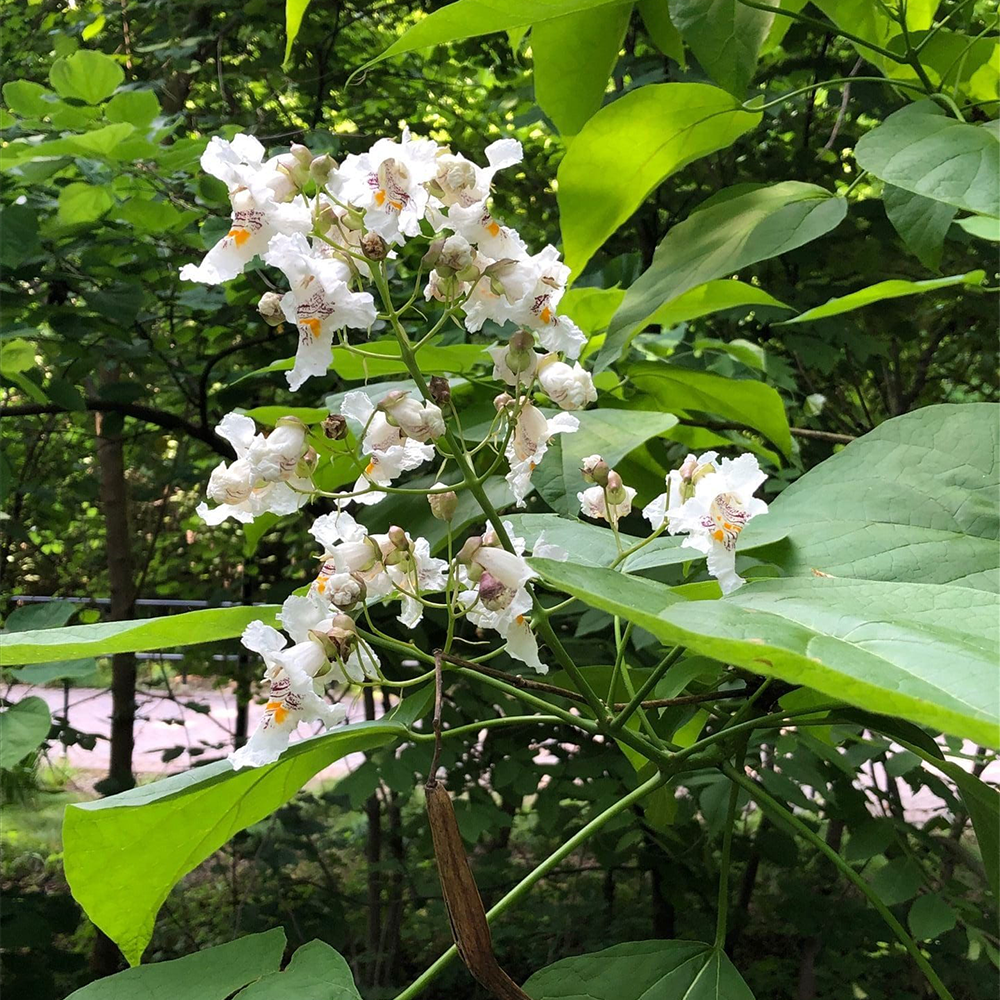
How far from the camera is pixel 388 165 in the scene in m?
0.49

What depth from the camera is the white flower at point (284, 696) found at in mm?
486

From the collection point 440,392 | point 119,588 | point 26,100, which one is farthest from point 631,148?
point 119,588

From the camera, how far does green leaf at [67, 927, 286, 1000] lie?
49 cm

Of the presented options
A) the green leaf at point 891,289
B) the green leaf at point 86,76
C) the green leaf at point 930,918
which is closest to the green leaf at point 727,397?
the green leaf at point 891,289

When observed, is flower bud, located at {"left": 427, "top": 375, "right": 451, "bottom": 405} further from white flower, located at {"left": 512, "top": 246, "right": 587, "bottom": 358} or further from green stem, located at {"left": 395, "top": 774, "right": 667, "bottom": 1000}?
green stem, located at {"left": 395, "top": 774, "right": 667, "bottom": 1000}

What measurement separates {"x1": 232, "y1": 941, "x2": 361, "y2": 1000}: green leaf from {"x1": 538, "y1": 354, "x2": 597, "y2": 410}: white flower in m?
0.34

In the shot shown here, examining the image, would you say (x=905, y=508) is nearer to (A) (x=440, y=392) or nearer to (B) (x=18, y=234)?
(A) (x=440, y=392)

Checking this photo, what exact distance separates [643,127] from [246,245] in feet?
1.06

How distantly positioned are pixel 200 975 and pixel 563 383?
1.33 feet

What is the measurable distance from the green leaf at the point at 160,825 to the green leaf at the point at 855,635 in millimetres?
238

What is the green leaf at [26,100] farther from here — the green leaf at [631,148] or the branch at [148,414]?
the green leaf at [631,148]

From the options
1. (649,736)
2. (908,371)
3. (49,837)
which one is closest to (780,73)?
(908,371)

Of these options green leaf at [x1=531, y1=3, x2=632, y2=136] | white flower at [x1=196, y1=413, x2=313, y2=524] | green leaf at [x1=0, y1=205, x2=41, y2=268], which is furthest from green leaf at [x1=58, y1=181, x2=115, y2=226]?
white flower at [x1=196, y1=413, x2=313, y2=524]

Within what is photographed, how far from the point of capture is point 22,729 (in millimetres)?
993
